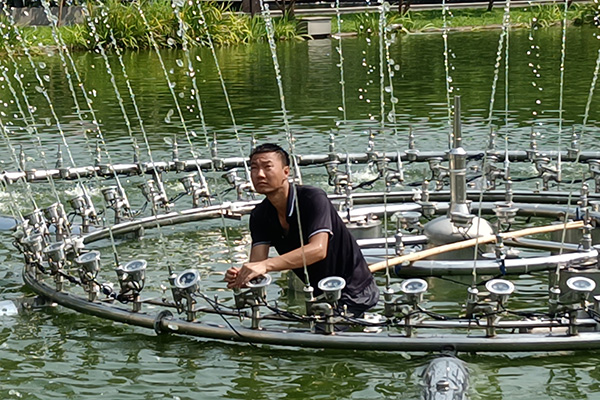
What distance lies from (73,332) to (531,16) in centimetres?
3408

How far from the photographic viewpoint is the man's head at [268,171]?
21.4 feet

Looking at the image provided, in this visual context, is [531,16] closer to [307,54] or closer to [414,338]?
[307,54]

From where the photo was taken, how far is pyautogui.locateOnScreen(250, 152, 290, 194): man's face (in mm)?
6512

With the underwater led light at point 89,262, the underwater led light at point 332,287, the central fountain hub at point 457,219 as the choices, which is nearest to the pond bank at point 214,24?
the central fountain hub at point 457,219

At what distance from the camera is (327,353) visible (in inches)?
266

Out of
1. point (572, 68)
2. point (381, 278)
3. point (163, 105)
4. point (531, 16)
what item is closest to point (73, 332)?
point (381, 278)

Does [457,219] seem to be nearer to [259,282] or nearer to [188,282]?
[259,282]

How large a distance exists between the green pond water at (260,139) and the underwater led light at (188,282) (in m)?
0.48

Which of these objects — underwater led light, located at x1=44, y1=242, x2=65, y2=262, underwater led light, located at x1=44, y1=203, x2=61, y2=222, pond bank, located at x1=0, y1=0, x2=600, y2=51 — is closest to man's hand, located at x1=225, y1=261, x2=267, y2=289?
underwater led light, located at x1=44, y1=242, x2=65, y2=262

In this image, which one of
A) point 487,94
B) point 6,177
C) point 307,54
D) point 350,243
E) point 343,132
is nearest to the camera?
point 350,243

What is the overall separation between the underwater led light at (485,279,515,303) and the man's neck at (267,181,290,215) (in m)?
1.40

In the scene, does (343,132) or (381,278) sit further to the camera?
(343,132)

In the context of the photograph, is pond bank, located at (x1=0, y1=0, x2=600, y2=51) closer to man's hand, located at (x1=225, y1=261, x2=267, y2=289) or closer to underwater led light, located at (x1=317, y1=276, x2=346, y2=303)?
man's hand, located at (x1=225, y1=261, x2=267, y2=289)

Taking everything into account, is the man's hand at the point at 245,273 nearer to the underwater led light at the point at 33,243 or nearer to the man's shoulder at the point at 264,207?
the man's shoulder at the point at 264,207
